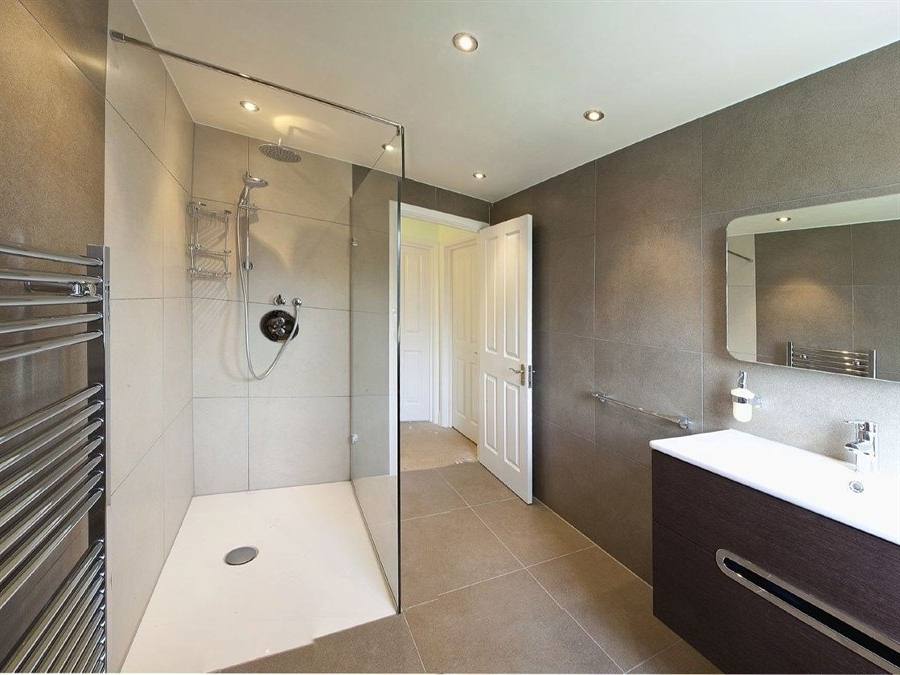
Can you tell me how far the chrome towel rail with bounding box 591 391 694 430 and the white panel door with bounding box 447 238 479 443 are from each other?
192cm

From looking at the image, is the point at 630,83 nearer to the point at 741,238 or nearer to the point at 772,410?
the point at 741,238

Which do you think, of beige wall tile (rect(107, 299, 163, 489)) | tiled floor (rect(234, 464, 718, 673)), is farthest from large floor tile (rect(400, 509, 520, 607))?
beige wall tile (rect(107, 299, 163, 489))

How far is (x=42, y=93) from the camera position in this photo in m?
0.86

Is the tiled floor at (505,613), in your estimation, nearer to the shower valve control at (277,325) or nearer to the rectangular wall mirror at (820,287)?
the rectangular wall mirror at (820,287)

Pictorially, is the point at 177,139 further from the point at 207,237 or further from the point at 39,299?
the point at 39,299

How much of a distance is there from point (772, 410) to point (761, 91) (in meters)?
1.30

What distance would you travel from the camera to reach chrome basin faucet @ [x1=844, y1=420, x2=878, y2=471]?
1.19 m

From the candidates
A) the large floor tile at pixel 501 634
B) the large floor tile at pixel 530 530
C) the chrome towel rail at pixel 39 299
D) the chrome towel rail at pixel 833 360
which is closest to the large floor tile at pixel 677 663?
the large floor tile at pixel 501 634

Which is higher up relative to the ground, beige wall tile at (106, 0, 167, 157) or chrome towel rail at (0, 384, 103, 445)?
beige wall tile at (106, 0, 167, 157)

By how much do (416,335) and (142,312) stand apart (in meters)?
3.07

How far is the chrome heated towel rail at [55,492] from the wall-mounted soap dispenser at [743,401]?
2091 millimetres

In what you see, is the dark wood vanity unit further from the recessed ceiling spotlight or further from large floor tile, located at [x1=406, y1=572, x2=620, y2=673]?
the recessed ceiling spotlight

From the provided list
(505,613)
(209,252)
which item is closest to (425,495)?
(505,613)

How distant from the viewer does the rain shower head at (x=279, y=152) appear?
2.24 meters
